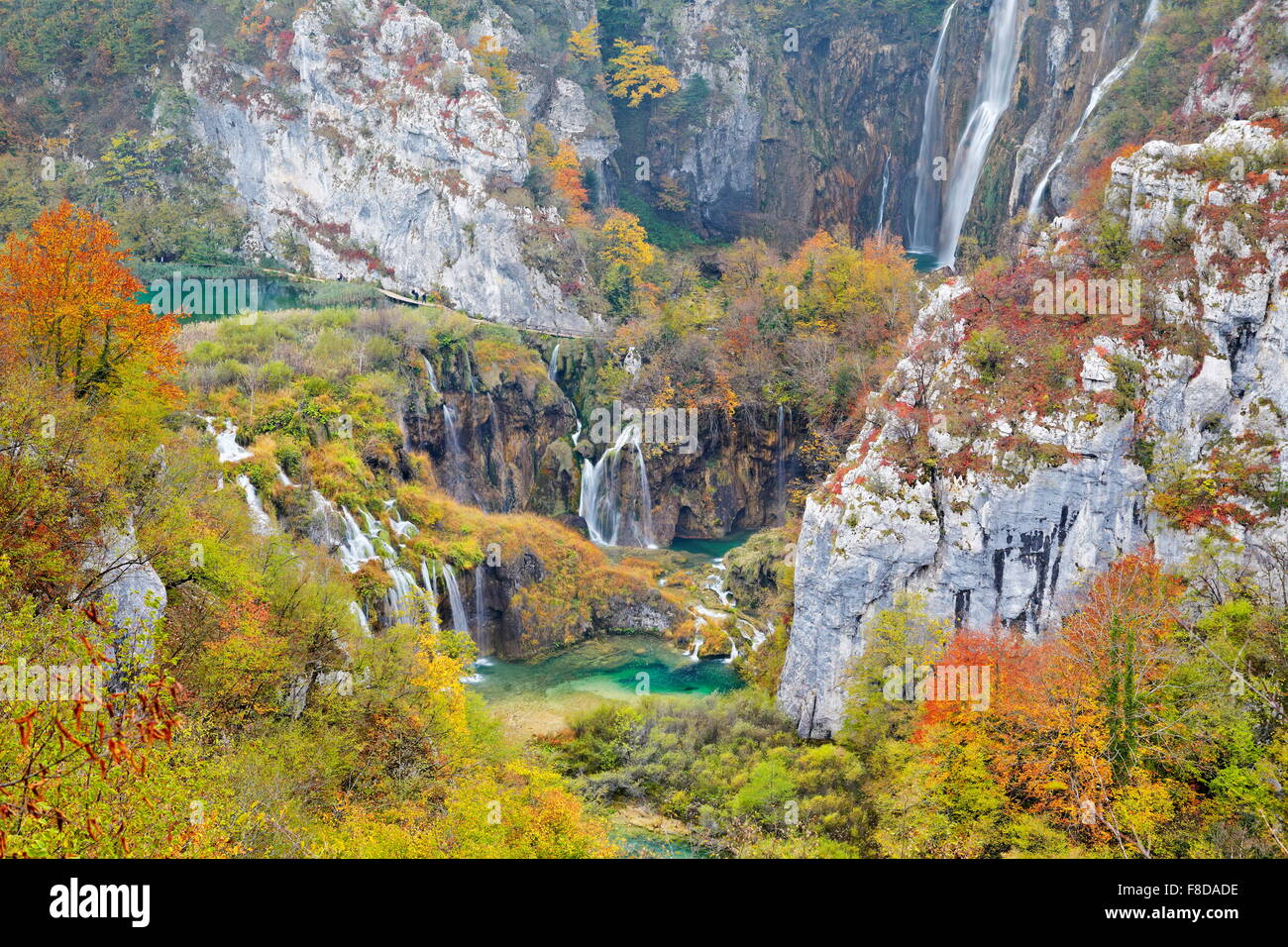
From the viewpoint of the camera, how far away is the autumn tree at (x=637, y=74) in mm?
63188

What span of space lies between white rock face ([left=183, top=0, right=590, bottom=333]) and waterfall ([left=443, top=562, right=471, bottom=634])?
2182 centimetres

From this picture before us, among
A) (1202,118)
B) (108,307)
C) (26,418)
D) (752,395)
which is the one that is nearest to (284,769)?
(26,418)

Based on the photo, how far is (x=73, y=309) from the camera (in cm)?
1856

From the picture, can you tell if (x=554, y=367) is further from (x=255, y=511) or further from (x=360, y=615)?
(x=360, y=615)

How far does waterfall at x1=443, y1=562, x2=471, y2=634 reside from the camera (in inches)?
1222

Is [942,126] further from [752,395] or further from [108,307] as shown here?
[108,307]

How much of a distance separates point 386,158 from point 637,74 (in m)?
19.5

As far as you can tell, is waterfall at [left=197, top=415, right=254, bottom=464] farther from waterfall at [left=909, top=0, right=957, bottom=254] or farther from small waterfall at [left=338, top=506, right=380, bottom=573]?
waterfall at [left=909, top=0, right=957, bottom=254]

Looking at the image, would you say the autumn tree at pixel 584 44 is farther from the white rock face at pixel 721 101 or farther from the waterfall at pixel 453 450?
the waterfall at pixel 453 450

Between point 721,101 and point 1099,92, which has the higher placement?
point 721,101

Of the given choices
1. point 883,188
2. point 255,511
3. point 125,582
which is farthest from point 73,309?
point 883,188

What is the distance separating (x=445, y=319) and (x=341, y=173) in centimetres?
1750

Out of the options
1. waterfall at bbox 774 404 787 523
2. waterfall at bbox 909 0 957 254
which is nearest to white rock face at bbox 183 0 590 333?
waterfall at bbox 774 404 787 523

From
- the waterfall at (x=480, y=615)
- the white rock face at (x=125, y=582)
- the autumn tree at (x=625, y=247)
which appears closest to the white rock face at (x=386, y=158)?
the autumn tree at (x=625, y=247)
